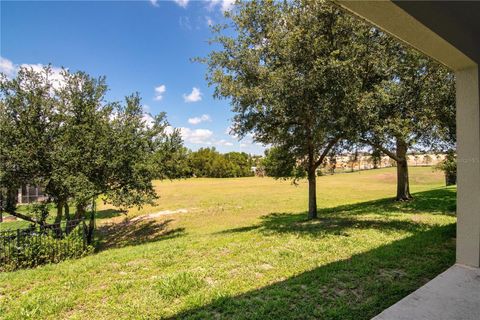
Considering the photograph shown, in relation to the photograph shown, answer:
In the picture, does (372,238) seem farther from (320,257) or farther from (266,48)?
(266,48)

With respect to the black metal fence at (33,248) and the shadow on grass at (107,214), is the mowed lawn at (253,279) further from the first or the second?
the shadow on grass at (107,214)

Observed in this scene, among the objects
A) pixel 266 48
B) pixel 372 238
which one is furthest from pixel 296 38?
pixel 372 238

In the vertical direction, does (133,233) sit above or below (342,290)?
below

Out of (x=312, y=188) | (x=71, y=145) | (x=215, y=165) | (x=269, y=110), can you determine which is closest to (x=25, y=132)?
(x=71, y=145)

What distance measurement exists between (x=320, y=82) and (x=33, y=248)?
7636mm

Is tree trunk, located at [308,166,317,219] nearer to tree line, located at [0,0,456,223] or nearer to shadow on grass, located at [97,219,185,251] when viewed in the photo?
tree line, located at [0,0,456,223]

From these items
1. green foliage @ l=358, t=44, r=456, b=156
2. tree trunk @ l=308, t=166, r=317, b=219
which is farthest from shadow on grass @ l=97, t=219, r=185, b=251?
green foliage @ l=358, t=44, r=456, b=156

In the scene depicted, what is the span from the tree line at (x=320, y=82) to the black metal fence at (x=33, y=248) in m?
5.79

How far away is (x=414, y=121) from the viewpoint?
7953 millimetres

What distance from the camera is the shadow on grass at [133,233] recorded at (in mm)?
11734

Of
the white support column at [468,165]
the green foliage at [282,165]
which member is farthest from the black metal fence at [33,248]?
the white support column at [468,165]

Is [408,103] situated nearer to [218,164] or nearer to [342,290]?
[342,290]

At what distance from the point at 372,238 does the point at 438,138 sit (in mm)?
5598

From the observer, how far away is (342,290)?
11.3 ft
